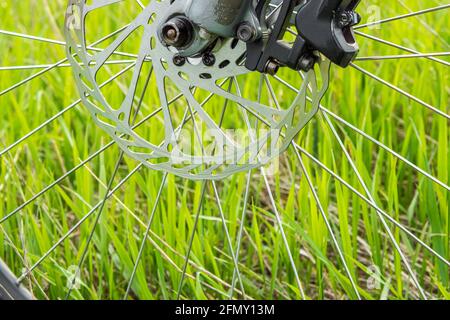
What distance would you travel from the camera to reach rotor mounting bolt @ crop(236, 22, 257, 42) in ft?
3.97

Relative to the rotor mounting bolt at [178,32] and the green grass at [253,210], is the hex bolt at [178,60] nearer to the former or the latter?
the rotor mounting bolt at [178,32]

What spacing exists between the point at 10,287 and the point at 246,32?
63 cm

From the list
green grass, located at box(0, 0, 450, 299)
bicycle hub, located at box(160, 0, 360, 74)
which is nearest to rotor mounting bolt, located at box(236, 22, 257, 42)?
bicycle hub, located at box(160, 0, 360, 74)

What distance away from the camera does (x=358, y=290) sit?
1632 mm

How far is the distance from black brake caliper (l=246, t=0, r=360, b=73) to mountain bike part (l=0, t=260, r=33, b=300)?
1.94ft

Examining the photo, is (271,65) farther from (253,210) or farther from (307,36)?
(253,210)

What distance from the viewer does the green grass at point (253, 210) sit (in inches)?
67.6

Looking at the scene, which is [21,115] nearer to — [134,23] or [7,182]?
[7,182]

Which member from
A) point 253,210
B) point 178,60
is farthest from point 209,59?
point 253,210

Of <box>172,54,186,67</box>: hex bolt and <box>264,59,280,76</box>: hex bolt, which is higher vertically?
<box>264,59,280,76</box>: hex bolt

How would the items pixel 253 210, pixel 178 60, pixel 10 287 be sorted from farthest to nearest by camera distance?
pixel 253 210, pixel 10 287, pixel 178 60

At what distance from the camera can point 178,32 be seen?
124 cm

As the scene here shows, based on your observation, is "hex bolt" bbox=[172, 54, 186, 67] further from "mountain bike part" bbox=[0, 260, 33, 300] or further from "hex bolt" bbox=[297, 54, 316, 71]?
"mountain bike part" bbox=[0, 260, 33, 300]
